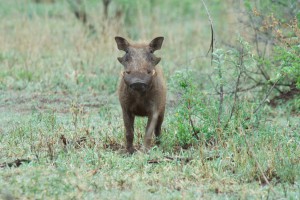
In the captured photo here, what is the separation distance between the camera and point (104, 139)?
7328 millimetres

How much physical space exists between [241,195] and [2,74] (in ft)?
21.6

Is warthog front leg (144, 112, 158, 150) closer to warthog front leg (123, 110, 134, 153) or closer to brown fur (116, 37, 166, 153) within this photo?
brown fur (116, 37, 166, 153)

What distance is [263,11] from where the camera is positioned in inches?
420

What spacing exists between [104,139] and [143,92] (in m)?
0.72

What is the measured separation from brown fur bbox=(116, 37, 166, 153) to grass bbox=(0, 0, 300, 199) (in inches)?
8.5

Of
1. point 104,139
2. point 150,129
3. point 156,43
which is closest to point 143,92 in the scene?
point 150,129

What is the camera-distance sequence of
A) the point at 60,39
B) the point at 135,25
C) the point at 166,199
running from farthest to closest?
the point at 135,25, the point at 60,39, the point at 166,199

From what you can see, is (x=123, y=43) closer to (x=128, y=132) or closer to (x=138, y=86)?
(x=138, y=86)

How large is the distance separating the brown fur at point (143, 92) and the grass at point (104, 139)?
0.71 feet

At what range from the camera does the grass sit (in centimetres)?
560

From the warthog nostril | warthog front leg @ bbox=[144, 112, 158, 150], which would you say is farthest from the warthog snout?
warthog front leg @ bbox=[144, 112, 158, 150]

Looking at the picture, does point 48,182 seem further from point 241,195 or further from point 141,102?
point 141,102

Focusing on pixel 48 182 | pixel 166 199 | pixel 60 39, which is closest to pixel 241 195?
pixel 166 199

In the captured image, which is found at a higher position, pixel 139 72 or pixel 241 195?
pixel 139 72
